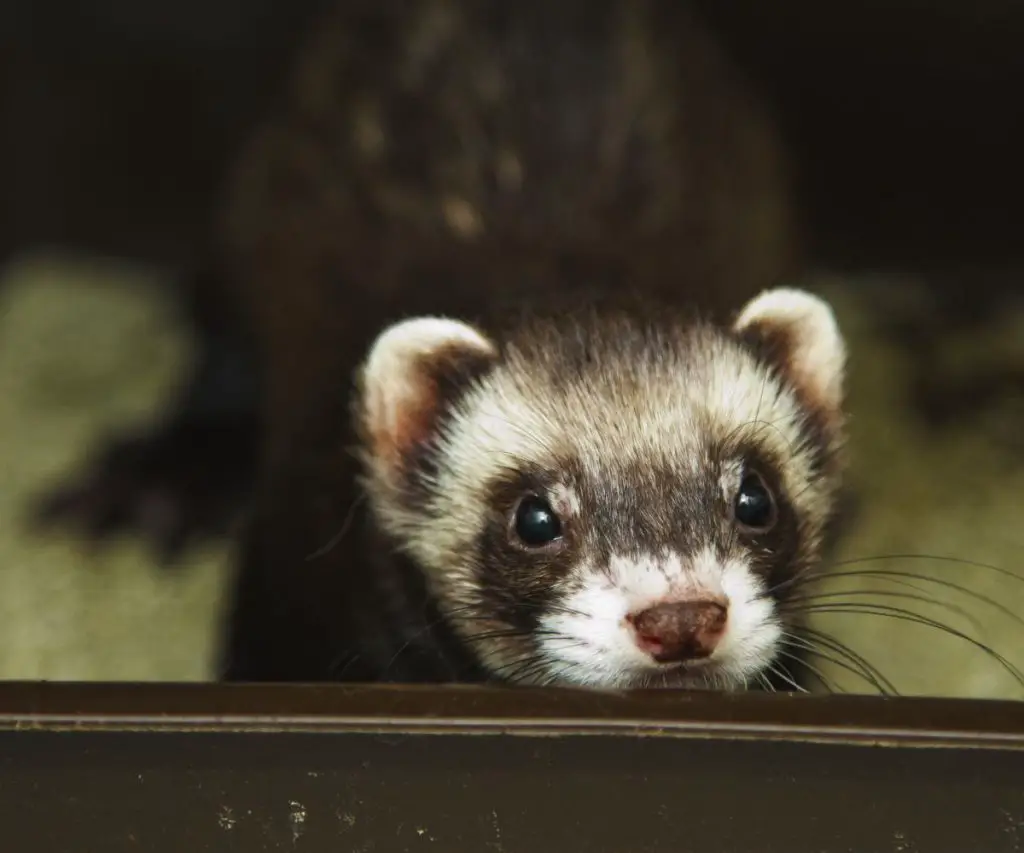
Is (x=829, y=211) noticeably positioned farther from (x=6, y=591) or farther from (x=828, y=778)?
(x=828, y=778)

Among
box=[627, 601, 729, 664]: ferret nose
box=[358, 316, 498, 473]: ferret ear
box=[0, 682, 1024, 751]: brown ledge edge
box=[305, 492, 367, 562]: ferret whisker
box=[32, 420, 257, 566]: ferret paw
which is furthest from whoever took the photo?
box=[32, 420, 257, 566]: ferret paw

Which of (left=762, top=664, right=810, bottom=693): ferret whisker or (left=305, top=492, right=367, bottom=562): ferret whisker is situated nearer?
(left=762, top=664, right=810, bottom=693): ferret whisker

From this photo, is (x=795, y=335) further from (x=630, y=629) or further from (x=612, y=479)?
(x=630, y=629)

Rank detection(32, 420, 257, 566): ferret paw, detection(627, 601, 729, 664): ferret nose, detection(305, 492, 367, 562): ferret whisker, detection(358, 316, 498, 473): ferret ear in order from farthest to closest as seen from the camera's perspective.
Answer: detection(32, 420, 257, 566): ferret paw < detection(305, 492, 367, 562): ferret whisker < detection(358, 316, 498, 473): ferret ear < detection(627, 601, 729, 664): ferret nose

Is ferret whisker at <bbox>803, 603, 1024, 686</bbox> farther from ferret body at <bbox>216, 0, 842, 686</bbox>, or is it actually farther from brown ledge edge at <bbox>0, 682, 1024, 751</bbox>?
brown ledge edge at <bbox>0, 682, 1024, 751</bbox>

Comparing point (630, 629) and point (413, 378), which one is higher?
point (413, 378)

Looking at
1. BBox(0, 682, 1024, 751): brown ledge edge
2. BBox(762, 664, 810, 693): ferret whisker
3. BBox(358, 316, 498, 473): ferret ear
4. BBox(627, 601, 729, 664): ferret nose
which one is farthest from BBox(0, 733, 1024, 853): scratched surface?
BBox(358, 316, 498, 473): ferret ear

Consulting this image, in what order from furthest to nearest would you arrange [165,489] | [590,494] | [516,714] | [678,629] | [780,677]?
[165,489] → [780,677] → [590,494] → [678,629] → [516,714]

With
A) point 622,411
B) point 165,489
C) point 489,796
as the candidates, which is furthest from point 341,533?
point 165,489

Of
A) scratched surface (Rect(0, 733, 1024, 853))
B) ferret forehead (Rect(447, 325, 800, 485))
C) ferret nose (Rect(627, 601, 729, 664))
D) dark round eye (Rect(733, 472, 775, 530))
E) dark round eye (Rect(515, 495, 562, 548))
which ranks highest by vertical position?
ferret forehead (Rect(447, 325, 800, 485))
